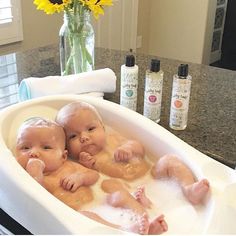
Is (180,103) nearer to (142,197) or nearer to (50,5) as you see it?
(142,197)

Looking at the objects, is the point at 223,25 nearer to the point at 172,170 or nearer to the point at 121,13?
the point at 121,13

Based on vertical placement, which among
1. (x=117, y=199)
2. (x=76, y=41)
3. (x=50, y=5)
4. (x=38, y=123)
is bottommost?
(x=117, y=199)

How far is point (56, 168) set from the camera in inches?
37.9

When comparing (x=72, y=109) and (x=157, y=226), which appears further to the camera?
(x=72, y=109)

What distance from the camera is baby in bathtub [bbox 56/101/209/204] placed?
1.00 meters

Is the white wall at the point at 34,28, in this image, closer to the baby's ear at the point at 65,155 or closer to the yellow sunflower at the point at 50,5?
the yellow sunflower at the point at 50,5

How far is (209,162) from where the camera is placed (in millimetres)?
873

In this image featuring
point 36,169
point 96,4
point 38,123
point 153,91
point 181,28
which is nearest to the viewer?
point 36,169

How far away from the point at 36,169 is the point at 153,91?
39 cm

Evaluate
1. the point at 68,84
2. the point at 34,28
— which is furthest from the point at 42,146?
the point at 34,28

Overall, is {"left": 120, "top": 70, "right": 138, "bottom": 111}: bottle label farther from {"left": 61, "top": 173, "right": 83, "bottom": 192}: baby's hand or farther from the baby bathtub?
{"left": 61, "top": 173, "right": 83, "bottom": 192}: baby's hand

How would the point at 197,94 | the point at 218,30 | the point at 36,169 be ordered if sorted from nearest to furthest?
1. the point at 36,169
2. the point at 197,94
3. the point at 218,30

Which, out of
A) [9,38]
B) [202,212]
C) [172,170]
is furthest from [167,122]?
[9,38]

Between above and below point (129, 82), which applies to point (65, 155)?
below
